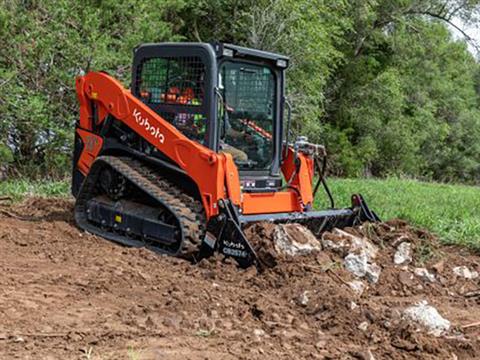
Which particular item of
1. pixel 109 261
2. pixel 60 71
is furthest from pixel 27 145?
pixel 109 261

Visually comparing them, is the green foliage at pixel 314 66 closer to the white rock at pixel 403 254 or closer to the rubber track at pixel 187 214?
the rubber track at pixel 187 214

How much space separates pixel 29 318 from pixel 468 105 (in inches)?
1510

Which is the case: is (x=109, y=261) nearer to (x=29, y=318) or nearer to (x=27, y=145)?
(x=29, y=318)

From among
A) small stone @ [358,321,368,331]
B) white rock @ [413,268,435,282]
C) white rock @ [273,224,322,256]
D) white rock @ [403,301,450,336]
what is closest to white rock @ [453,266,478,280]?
white rock @ [413,268,435,282]

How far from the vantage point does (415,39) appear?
1089 inches

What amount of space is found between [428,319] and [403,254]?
2.10 metres

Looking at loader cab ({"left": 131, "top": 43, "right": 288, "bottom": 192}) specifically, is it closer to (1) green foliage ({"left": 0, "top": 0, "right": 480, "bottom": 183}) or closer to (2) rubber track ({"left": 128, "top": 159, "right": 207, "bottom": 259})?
(2) rubber track ({"left": 128, "top": 159, "right": 207, "bottom": 259})

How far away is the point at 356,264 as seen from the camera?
618 centimetres

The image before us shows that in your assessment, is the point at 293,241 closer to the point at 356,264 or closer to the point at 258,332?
the point at 356,264

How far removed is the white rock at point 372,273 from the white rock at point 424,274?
419 mm

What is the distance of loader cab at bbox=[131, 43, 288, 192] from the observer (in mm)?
6887

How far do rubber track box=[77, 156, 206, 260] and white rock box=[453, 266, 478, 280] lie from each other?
99.5 inches

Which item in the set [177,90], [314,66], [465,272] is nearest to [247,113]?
[177,90]

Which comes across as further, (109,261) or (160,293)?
(109,261)
